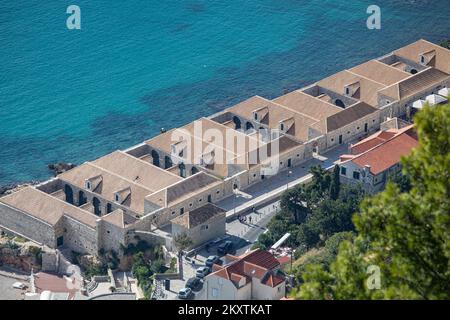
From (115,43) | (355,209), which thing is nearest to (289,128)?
(355,209)

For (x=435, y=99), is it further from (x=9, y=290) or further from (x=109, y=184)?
(x=9, y=290)

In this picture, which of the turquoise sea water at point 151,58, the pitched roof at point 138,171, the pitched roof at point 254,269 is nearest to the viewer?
the pitched roof at point 254,269

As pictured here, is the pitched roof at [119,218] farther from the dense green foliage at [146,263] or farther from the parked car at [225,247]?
the parked car at [225,247]

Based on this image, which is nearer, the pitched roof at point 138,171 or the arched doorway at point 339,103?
the pitched roof at point 138,171

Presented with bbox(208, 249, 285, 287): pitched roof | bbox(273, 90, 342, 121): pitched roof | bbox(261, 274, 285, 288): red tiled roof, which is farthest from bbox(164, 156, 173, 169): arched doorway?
bbox(261, 274, 285, 288): red tiled roof

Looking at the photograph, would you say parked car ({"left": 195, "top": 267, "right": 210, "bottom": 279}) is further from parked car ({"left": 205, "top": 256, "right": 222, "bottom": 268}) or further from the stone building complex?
the stone building complex

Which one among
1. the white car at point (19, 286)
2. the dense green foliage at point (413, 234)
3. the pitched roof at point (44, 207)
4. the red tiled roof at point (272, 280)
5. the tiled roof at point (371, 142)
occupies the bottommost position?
the white car at point (19, 286)

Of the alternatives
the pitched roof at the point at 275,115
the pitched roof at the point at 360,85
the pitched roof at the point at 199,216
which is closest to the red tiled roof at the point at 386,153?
the pitched roof at the point at 275,115

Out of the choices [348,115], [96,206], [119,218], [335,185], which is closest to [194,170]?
[96,206]
